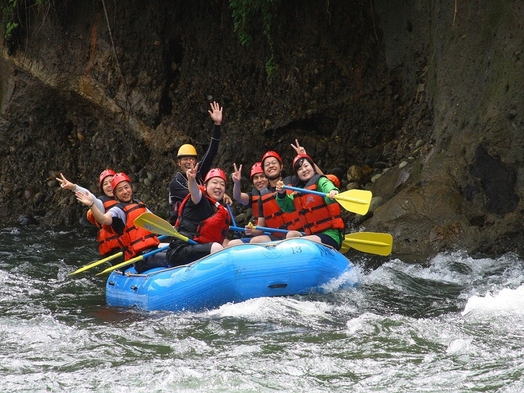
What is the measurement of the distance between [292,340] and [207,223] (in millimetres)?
1949

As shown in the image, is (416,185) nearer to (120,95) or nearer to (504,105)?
(504,105)

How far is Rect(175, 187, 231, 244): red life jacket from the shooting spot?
7199mm

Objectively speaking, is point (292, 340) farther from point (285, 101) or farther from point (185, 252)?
point (285, 101)

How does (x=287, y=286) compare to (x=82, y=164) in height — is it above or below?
below

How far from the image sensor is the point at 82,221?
480 inches

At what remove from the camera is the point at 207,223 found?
7191 mm

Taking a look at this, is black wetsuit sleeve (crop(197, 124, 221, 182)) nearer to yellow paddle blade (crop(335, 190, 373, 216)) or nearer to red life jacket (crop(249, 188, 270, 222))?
red life jacket (crop(249, 188, 270, 222))

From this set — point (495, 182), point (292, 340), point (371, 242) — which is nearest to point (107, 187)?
point (371, 242)

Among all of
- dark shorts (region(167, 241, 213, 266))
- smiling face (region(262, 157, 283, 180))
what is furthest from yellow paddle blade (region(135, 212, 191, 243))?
smiling face (region(262, 157, 283, 180))

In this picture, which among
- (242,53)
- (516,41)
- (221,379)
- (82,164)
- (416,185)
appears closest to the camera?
(221,379)

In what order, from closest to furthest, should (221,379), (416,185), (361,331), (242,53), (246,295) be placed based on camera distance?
(221,379)
(361,331)
(246,295)
(416,185)
(242,53)

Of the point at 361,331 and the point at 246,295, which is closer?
the point at 361,331

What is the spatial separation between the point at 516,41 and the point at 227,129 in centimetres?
471

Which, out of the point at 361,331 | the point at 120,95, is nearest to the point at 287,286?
the point at 361,331
